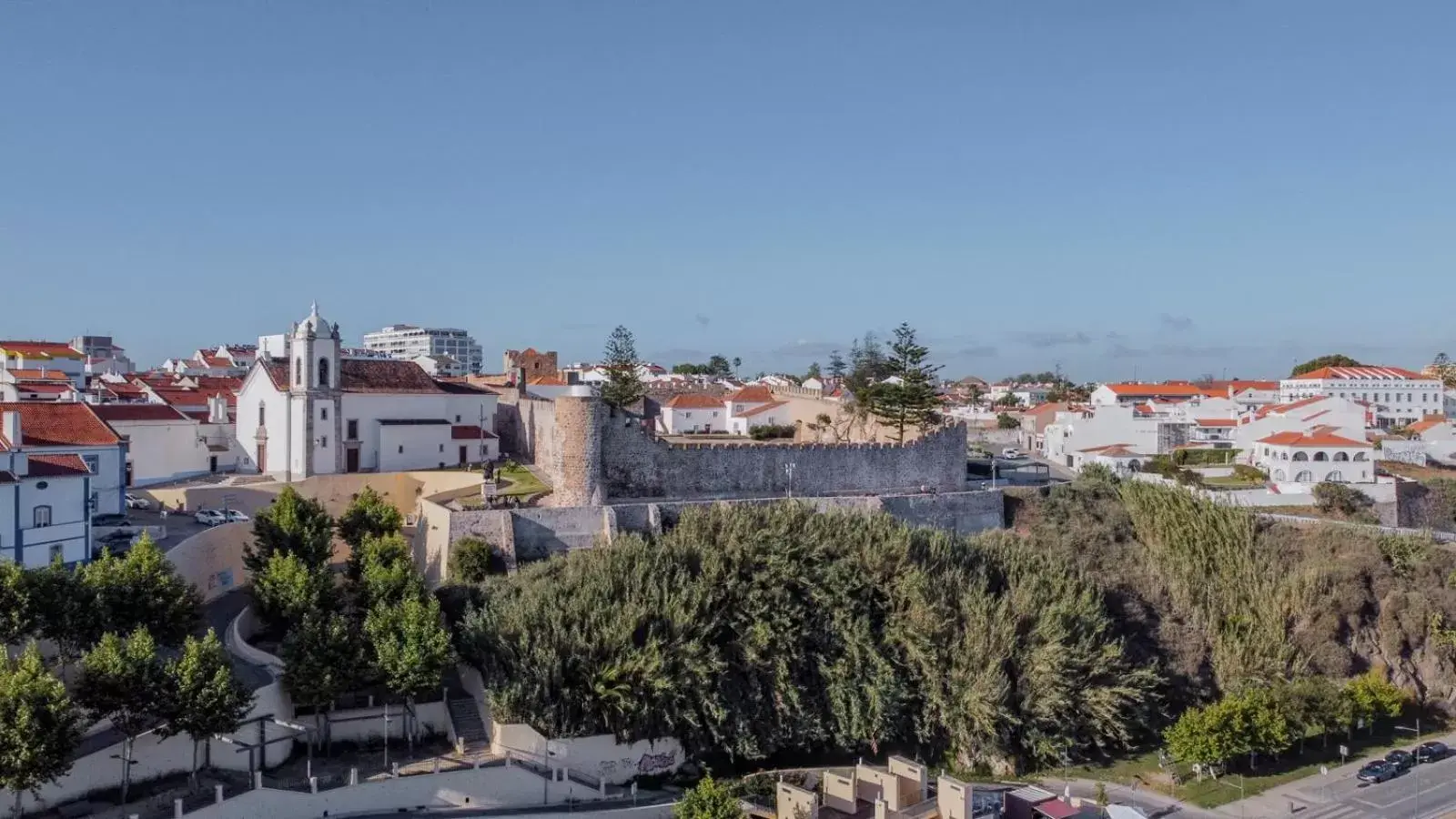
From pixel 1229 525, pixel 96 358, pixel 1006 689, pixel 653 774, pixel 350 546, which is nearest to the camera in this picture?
pixel 653 774

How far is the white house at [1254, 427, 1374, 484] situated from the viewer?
3503cm

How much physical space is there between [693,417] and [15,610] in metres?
31.4

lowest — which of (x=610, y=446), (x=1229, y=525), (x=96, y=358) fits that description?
(x=1229, y=525)

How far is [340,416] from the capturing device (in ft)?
96.0

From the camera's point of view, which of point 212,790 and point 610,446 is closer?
point 212,790

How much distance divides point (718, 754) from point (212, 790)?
28.7ft

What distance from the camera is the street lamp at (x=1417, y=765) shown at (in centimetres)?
1873

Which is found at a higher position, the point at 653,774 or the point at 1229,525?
the point at 1229,525

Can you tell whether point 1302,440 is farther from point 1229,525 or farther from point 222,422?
point 222,422

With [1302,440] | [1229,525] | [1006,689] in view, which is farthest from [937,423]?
[1006,689]

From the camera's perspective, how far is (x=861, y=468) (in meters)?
29.5

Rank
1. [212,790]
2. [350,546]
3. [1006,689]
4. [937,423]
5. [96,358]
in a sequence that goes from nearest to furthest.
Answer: [212,790]
[1006,689]
[350,546]
[937,423]
[96,358]

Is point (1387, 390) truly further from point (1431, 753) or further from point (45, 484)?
point (45, 484)

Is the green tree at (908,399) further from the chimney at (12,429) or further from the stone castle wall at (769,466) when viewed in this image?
the chimney at (12,429)
